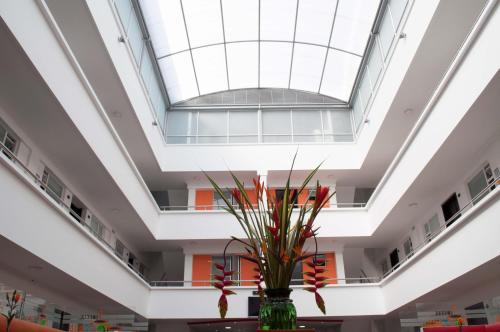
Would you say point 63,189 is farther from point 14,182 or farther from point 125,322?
point 14,182

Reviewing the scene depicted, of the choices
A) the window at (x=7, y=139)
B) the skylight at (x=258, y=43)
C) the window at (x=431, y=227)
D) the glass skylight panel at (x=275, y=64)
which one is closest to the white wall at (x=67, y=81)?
the window at (x=7, y=139)

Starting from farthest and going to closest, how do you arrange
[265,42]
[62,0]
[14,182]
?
[265,42] → [62,0] → [14,182]

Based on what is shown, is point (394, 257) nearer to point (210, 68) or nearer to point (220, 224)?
point (220, 224)

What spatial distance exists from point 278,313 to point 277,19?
18.8 metres

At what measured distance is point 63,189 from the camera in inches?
532

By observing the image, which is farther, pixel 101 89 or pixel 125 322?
pixel 101 89

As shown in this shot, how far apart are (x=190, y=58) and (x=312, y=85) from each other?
20.6ft

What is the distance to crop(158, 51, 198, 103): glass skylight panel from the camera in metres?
20.7

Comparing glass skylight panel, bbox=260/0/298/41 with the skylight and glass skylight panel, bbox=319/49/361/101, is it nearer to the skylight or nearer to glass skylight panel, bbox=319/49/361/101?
the skylight

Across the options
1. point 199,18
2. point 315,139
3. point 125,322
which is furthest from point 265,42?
point 125,322

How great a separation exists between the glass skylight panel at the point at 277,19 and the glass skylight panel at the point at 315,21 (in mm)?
341

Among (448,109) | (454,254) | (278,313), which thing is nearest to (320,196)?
(278,313)

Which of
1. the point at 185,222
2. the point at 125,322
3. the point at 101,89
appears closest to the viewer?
the point at 125,322

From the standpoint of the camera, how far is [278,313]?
2.68 meters
